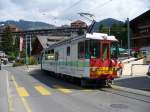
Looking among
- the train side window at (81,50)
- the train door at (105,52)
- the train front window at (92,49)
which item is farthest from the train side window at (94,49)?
the train side window at (81,50)

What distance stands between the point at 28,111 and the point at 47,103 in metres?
2.63

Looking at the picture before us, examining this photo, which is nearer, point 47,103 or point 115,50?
point 47,103

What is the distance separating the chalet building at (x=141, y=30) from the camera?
2357 inches

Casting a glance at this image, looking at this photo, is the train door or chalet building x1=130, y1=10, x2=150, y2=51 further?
chalet building x1=130, y1=10, x2=150, y2=51

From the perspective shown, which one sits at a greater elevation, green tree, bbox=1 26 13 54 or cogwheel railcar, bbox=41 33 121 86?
green tree, bbox=1 26 13 54

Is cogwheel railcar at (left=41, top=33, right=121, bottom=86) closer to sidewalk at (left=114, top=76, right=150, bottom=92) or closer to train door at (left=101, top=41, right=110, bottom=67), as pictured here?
train door at (left=101, top=41, right=110, bottom=67)

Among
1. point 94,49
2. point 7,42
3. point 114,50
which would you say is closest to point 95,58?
point 94,49

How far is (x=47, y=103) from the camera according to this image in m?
17.1

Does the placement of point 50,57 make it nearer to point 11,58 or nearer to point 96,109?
point 96,109

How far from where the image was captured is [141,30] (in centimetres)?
6303

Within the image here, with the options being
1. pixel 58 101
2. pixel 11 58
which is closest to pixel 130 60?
pixel 58 101

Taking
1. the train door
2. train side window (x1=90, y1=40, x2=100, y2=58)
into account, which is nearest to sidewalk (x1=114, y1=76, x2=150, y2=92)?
the train door

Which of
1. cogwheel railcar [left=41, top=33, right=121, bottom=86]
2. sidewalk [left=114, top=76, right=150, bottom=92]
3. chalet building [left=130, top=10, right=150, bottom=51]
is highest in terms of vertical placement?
chalet building [left=130, top=10, right=150, bottom=51]

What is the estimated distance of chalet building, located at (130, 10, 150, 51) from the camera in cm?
5988
